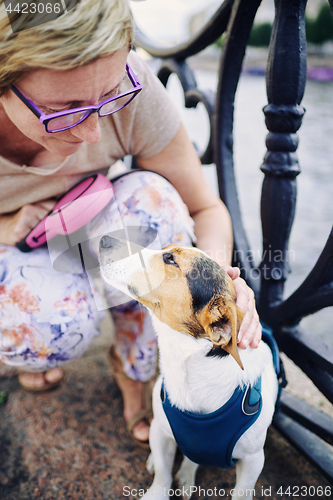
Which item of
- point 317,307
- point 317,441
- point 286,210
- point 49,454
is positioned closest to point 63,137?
point 286,210

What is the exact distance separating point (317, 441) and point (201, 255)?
2.84 ft

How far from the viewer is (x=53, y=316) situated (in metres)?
1.22

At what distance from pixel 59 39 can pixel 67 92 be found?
12 centimetres

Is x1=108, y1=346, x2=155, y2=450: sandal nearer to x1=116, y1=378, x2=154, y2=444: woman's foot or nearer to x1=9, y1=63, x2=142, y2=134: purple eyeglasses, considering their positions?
x1=116, y1=378, x2=154, y2=444: woman's foot

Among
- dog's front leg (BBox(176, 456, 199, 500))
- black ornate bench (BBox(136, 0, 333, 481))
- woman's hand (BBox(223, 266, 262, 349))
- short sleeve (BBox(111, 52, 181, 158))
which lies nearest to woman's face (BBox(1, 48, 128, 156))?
short sleeve (BBox(111, 52, 181, 158))

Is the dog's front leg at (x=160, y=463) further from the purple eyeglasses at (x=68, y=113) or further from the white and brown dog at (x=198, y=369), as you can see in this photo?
the purple eyeglasses at (x=68, y=113)

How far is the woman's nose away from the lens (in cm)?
98

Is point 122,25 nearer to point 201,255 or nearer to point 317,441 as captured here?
point 201,255

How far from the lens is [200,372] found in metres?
1.11

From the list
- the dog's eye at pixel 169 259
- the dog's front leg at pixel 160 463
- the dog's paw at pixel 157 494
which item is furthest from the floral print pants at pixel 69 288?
the dog's paw at pixel 157 494

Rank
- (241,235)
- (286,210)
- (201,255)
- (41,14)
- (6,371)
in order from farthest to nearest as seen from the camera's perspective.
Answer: (6,371), (241,235), (286,210), (201,255), (41,14)

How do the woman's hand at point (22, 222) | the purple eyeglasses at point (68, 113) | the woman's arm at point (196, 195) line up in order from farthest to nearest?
the woman's arm at point (196, 195)
the woman's hand at point (22, 222)
the purple eyeglasses at point (68, 113)

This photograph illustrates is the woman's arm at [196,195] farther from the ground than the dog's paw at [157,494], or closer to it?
farther from the ground

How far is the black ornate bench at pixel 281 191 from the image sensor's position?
3.72 feet
